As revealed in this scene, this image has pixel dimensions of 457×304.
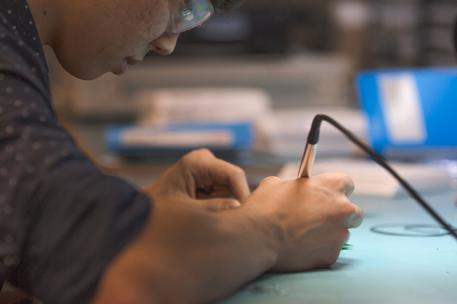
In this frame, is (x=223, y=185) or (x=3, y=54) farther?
(x=223, y=185)

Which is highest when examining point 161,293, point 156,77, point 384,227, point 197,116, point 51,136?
point 51,136

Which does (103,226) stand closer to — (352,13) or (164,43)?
(164,43)

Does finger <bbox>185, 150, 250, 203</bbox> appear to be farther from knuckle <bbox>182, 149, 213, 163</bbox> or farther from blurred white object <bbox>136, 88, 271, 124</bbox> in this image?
blurred white object <bbox>136, 88, 271, 124</bbox>

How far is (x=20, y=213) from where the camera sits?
0.81m

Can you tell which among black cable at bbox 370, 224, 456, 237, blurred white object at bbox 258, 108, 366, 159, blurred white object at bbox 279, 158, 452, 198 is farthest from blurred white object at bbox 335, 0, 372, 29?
black cable at bbox 370, 224, 456, 237

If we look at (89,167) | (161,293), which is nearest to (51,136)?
(89,167)

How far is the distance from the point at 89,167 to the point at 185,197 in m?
0.48

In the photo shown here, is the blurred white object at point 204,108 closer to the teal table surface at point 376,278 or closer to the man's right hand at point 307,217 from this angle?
the teal table surface at point 376,278

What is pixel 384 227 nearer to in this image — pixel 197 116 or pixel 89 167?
pixel 89 167

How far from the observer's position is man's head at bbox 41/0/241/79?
3.65 feet

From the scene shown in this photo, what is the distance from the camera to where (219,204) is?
4.03ft

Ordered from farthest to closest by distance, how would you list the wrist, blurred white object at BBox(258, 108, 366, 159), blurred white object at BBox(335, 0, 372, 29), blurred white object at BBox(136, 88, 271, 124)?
1. blurred white object at BBox(335, 0, 372, 29)
2. blurred white object at BBox(136, 88, 271, 124)
3. blurred white object at BBox(258, 108, 366, 159)
4. the wrist

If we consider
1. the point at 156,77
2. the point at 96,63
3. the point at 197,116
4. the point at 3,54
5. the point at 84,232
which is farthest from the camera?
the point at 156,77

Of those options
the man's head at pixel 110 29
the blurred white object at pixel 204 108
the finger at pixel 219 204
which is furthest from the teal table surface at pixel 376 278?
the blurred white object at pixel 204 108
